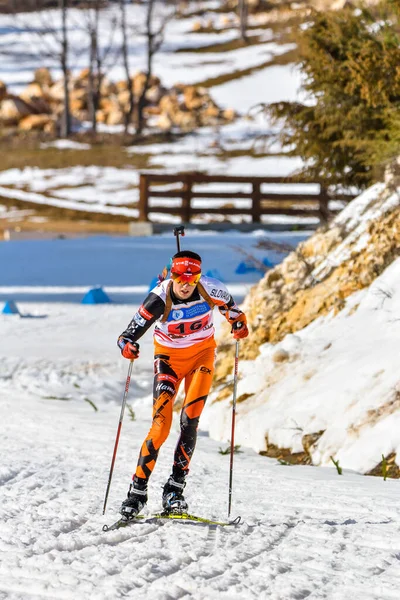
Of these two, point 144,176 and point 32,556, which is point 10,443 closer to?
point 32,556

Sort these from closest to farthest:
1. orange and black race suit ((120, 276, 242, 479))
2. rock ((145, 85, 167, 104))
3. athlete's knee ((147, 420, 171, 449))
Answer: athlete's knee ((147, 420, 171, 449)) < orange and black race suit ((120, 276, 242, 479)) < rock ((145, 85, 167, 104))

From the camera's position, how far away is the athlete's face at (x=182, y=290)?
20.6 ft

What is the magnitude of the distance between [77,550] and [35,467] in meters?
2.27

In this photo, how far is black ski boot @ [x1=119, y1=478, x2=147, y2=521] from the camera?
19.1ft

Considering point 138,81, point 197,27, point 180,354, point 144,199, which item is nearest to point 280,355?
point 180,354

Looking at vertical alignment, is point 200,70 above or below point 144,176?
above

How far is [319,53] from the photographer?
1447 centimetres

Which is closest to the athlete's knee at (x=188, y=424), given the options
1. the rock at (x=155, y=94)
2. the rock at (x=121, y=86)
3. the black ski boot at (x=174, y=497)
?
the black ski boot at (x=174, y=497)

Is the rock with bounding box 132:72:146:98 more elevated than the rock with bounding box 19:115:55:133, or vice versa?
the rock with bounding box 132:72:146:98

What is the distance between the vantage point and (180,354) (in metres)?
6.41

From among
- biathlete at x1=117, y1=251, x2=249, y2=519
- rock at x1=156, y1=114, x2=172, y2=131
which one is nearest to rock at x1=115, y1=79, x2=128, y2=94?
rock at x1=156, y1=114, x2=172, y2=131

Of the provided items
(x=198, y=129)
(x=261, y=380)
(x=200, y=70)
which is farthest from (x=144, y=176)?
(x=200, y=70)

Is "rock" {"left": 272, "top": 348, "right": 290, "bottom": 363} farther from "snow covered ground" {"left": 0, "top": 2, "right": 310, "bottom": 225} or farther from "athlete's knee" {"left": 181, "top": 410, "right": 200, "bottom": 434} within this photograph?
"snow covered ground" {"left": 0, "top": 2, "right": 310, "bottom": 225}

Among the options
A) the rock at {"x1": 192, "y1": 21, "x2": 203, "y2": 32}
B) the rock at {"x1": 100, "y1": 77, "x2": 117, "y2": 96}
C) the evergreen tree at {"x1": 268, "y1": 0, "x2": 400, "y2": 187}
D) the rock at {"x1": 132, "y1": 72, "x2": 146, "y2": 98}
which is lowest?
the evergreen tree at {"x1": 268, "y1": 0, "x2": 400, "y2": 187}
